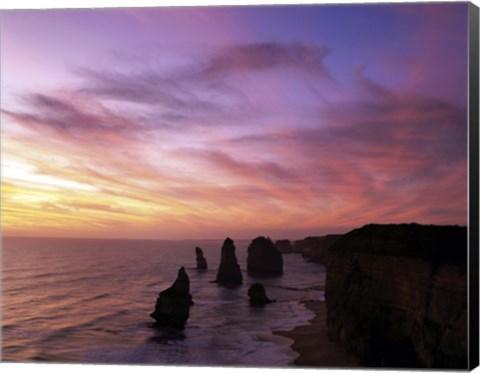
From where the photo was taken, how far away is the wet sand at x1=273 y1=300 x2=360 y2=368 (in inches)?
602

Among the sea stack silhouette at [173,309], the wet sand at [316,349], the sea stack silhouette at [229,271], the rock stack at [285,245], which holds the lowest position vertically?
the wet sand at [316,349]

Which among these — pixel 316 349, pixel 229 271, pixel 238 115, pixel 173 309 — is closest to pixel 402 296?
pixel 316 349

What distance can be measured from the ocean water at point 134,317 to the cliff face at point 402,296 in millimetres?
2521

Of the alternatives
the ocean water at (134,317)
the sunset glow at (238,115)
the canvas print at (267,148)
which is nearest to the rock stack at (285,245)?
the ocean water at (134,317)

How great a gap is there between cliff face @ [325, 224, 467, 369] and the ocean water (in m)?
2.52

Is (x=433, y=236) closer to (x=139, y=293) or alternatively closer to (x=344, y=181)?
(x=344, y=181)

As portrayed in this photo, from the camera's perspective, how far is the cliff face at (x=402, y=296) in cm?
1214

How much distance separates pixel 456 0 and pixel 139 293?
3615cm

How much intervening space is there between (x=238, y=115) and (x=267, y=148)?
131cm

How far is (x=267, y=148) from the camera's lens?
1605cm

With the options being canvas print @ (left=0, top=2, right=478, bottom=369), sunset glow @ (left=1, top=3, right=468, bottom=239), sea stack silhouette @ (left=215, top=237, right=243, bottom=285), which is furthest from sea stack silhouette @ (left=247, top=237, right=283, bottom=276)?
sunset glow @ (left=1, top=3, right=468, bottom=239)

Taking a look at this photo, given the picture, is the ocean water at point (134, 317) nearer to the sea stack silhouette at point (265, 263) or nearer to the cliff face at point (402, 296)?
the sea stack silhouette at point (265, 263)

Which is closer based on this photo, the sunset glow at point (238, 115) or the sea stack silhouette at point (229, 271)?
the sunset glow at point (238, 115)

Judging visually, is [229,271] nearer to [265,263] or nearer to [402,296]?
[265,263]
